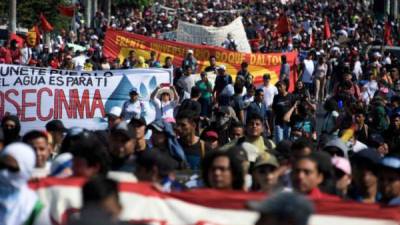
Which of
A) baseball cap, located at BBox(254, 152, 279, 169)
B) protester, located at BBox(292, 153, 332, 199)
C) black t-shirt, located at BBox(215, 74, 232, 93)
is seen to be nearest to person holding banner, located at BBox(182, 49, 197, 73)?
black t-shirt, located at BBox(215, 74, 232, 93)

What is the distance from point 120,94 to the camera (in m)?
19.3

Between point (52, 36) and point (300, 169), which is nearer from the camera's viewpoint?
point (300, 169)

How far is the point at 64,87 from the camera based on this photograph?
1908 cm

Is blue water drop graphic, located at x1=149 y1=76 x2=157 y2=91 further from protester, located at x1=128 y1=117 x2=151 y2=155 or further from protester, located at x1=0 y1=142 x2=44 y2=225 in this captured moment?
protester, located at x1=0 y1=142 x2=44 y2=225

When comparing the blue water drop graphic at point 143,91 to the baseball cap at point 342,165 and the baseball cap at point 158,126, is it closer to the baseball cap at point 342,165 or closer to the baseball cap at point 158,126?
the baseball cap at point 158,126

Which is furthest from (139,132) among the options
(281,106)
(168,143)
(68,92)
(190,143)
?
(68,92)

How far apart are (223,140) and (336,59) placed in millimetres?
15415

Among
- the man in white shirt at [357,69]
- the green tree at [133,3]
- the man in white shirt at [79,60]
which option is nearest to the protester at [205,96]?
the man in white shirt at [79,60]

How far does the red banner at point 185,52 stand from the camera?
27.1 meters

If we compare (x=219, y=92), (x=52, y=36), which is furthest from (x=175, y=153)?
(x=52, y=36)

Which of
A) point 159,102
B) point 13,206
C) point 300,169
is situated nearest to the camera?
point 13,206

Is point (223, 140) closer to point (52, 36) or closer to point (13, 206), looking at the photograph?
point (13, 206)

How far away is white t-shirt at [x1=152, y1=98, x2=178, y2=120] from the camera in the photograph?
18.1 meters

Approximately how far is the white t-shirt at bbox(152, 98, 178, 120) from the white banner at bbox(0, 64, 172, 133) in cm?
11
